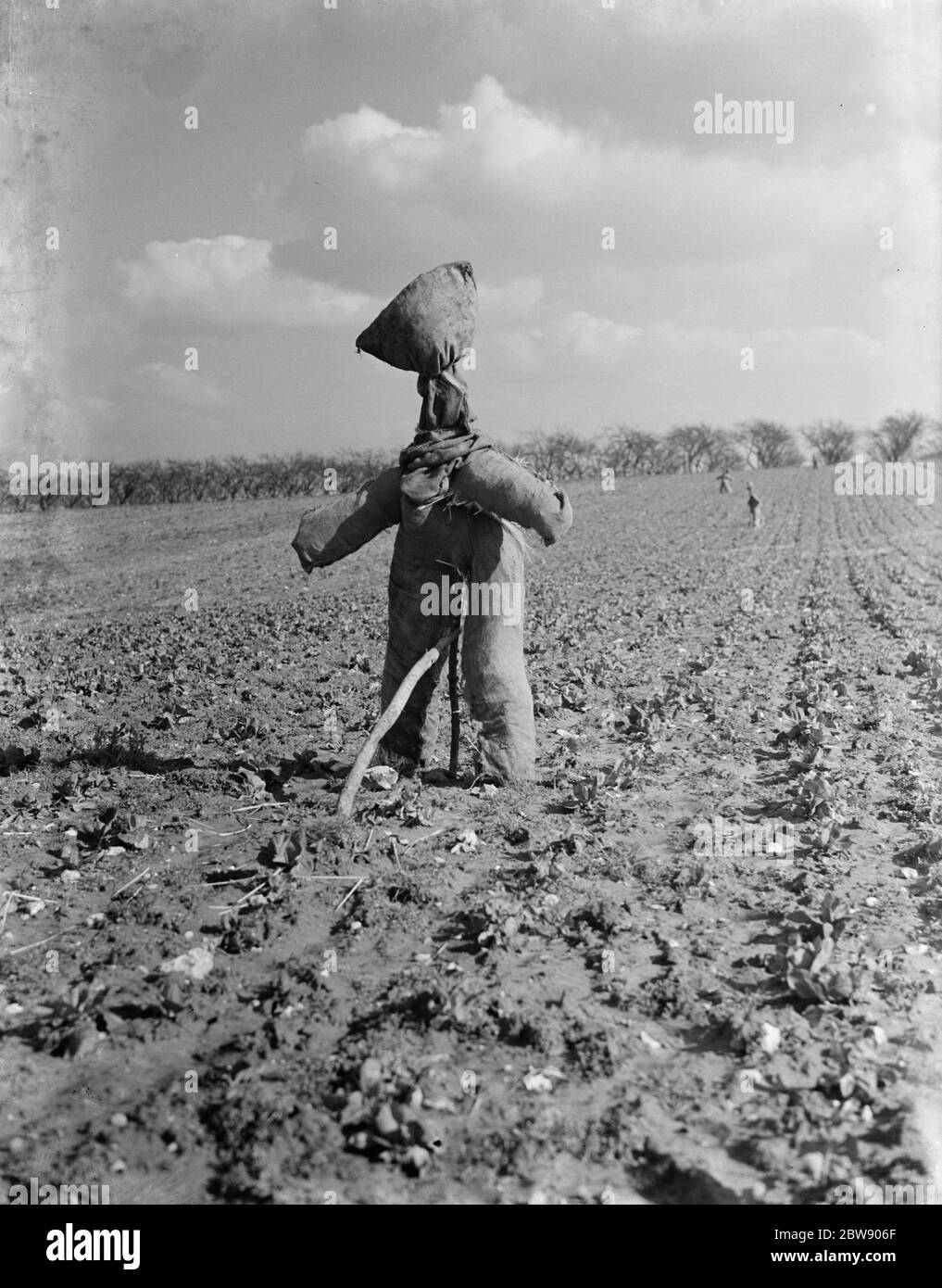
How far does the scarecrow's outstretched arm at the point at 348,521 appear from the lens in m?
6.26

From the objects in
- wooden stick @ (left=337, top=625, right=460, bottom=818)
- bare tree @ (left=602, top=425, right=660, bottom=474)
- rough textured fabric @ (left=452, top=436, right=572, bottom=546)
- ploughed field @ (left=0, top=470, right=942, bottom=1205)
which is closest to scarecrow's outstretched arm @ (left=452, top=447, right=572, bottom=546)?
rough textured fabric @ (left=452, top=436, right=572, bottom=546)

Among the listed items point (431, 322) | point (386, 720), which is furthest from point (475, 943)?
point (431, 322)

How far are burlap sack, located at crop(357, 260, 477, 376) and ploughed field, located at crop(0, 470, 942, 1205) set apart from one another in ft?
8.54

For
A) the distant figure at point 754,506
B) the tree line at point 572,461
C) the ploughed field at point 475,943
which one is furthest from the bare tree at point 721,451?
the ploughed field at point 475,943

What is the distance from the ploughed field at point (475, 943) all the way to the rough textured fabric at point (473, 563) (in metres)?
0.54

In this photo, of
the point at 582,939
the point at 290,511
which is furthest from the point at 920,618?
the point at 290,511

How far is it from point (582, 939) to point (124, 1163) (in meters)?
2.07

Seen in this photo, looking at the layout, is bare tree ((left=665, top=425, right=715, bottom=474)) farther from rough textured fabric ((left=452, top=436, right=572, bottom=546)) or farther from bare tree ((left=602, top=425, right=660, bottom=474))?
rough textured fabric ((left=452, top=436, right=572, bottom=546))

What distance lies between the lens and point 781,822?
5.83 metres

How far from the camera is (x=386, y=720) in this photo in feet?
18.7

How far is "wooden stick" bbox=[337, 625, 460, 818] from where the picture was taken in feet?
18.2

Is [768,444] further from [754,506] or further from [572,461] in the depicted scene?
[754,506]

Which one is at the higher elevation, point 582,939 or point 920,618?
point 920,618
